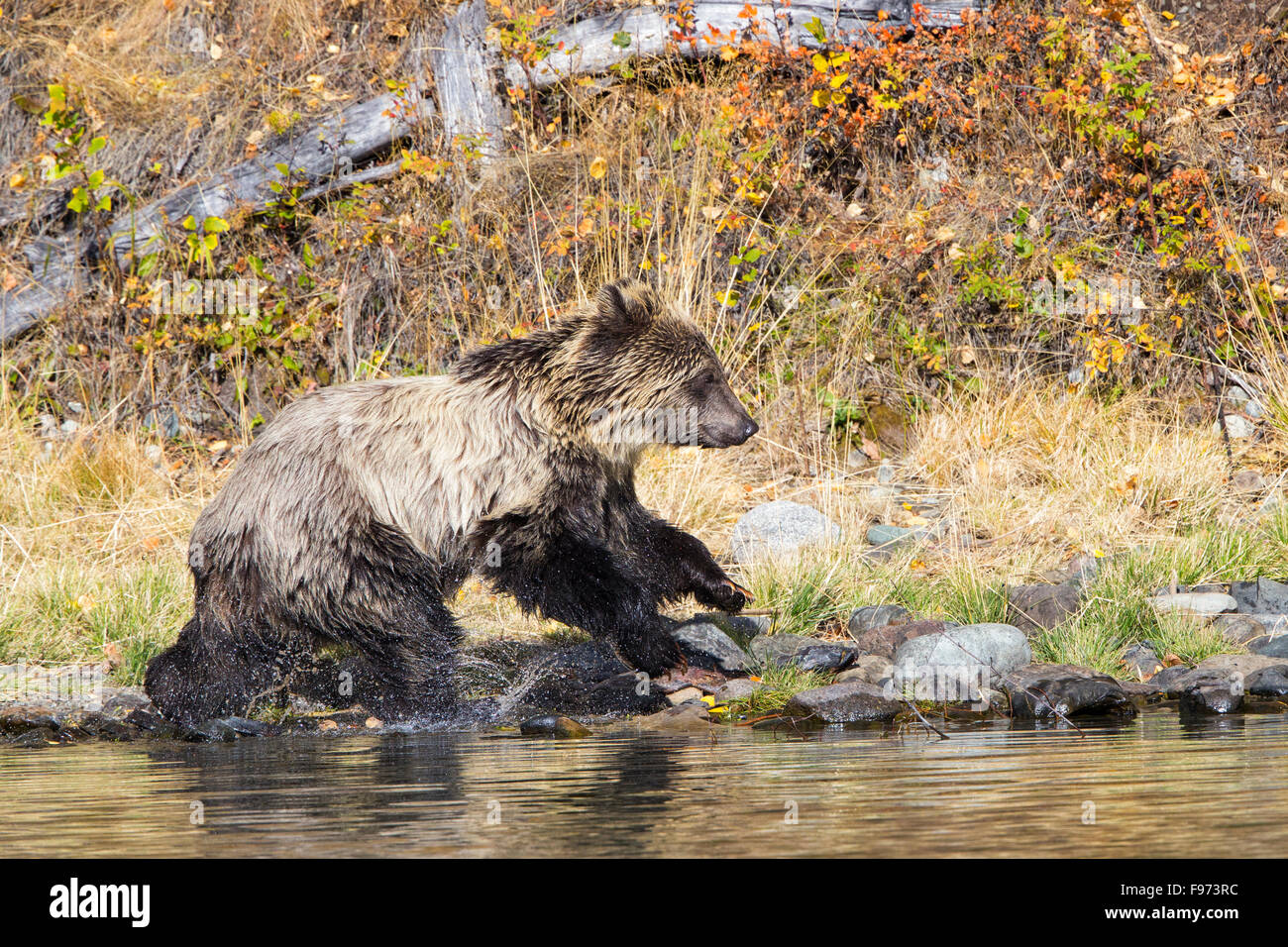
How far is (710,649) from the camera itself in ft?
22.8

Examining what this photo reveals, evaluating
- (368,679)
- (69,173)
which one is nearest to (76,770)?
(368,679)

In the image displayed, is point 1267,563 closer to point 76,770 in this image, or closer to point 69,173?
point 76,770

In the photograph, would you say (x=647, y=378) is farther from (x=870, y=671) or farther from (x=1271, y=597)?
(x=1271, y=597)

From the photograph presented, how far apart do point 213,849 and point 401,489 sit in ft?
9.63

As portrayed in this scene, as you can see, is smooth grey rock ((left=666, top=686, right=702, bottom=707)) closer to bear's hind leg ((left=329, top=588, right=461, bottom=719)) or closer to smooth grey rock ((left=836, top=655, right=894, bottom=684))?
smooth grey rock ((left=836, top=655, right=894, bottom=684))

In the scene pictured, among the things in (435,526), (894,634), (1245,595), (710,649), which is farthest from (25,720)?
(1245,595)

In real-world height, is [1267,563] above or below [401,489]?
below

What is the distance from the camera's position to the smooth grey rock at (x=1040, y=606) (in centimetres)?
706

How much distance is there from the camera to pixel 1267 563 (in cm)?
757

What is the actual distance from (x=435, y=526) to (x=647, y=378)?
1.30 m

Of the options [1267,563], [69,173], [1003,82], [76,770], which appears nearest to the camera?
[76,770]

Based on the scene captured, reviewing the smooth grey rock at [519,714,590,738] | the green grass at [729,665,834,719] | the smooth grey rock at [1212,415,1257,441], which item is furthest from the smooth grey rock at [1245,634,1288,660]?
the smooth grey rock at [1212,415,1257,441]

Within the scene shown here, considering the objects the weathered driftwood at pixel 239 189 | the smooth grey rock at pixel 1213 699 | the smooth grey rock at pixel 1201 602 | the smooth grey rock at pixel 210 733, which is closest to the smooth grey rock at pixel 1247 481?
the smooth grey rock at pixel 1201 602
